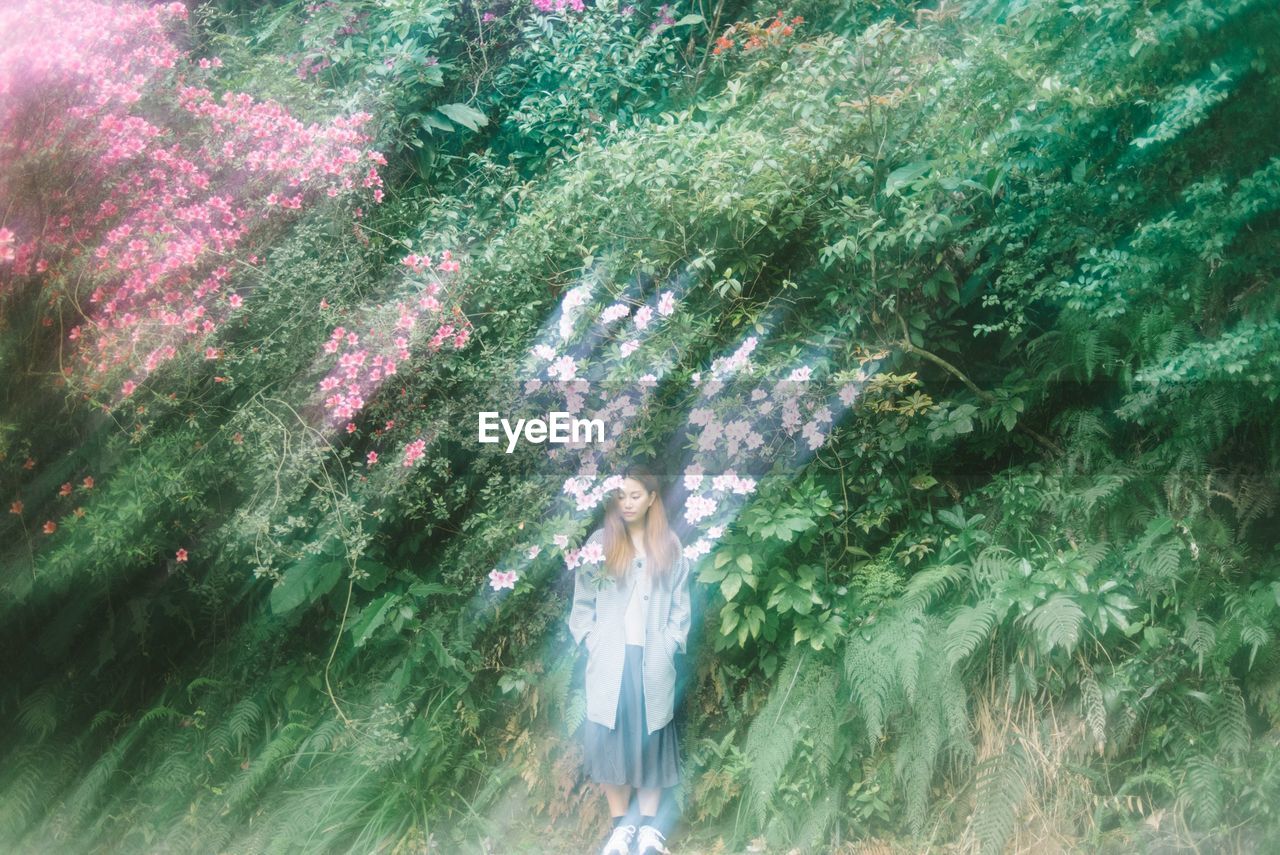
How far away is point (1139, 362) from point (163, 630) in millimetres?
3785

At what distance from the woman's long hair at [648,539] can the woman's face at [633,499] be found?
0.01m

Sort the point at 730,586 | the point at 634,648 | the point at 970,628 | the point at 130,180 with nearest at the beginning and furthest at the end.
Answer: the point at 970,628, the point at 730,586, the point at 634,648, the point at 130,180

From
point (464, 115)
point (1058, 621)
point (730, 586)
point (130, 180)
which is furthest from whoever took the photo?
point (464, 115)

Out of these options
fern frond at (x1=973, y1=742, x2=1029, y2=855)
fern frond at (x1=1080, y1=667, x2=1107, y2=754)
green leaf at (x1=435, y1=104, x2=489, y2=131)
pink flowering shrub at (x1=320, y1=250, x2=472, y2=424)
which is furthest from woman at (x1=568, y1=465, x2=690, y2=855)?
green leaf at (x1=435, y1=104, x2=489, y2=131)

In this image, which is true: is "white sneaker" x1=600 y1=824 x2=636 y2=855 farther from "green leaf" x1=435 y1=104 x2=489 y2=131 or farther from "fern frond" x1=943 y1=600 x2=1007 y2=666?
"green leaf" x1=435 y1=104 x2=489 y2=131

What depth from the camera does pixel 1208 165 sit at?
8.41 feet

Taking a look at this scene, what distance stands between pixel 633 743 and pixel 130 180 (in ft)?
8.53

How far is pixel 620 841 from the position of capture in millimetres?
3045

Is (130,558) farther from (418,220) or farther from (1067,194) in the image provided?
(1067,194)

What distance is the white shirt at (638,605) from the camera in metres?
3.03

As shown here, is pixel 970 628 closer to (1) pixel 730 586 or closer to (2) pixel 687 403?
(1) pixel 730 586

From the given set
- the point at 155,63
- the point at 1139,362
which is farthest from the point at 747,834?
the point at 155,63

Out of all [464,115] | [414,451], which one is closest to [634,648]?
[414,451]

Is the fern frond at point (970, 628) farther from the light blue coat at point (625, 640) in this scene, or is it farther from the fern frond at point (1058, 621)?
the light blue coat at point (625, 640)
